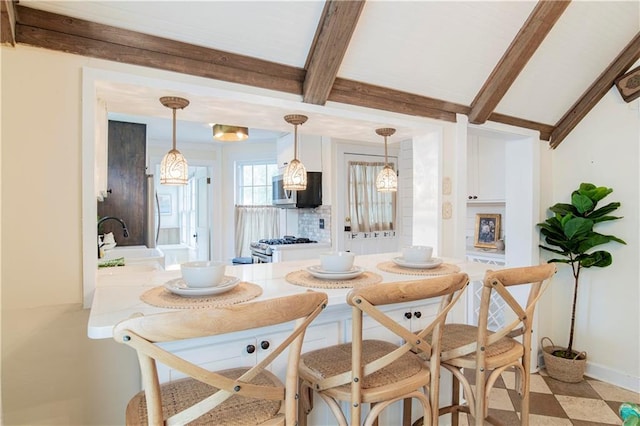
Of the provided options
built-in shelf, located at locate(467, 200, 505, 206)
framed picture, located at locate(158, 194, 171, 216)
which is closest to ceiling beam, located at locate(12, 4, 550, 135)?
built-in shelf, located at locate(467, 200, 505, 206)

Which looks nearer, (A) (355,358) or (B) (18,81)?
(A) (355,358)

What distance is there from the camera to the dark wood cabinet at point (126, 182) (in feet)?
13.6

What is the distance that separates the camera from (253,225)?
575 cm

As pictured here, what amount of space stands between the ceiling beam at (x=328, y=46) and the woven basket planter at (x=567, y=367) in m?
3.00

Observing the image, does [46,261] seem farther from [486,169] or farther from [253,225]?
[253,225]

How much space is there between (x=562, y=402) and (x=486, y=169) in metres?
2.41

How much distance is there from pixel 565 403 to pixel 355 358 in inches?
99.0

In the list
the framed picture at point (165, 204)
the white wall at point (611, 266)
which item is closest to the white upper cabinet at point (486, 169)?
the white wall at point (611, 266)

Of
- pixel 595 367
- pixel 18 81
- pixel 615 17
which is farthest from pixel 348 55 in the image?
pixel 595 367

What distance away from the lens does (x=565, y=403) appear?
8.83ft

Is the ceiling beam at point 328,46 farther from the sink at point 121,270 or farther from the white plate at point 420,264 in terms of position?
the sink at point 121,270

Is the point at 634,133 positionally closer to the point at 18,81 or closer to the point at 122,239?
the point at 18,81

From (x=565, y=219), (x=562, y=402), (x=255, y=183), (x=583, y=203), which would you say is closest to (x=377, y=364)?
(x=562, y=402)

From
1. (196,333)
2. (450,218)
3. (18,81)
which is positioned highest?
(18,81)
